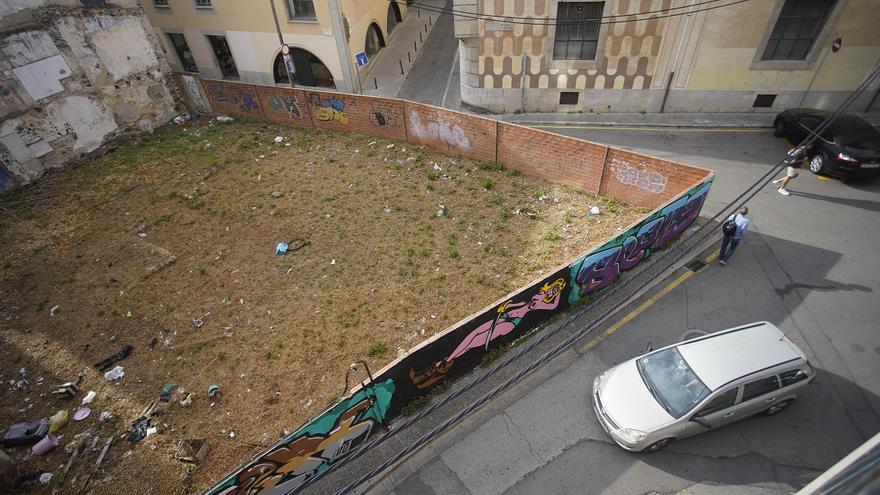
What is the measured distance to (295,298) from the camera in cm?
1127

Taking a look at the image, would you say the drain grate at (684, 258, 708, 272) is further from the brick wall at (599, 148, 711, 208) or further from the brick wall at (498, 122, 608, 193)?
the brick wall at (498, 122, 608, 193)

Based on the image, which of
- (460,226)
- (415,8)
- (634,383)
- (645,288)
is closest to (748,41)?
(645,288)

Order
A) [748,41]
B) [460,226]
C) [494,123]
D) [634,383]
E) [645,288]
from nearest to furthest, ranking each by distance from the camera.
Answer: [634,383] < [645,288] < [460,226] < [494,123] < [748,41]

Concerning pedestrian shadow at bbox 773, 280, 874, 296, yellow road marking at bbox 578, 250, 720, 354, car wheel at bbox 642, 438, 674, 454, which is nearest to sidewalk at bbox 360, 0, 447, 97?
yellow road marking at bbox 578, 250, 720, 354

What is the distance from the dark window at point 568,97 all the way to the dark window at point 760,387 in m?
15.1

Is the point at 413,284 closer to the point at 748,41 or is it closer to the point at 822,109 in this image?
the point at 748,41

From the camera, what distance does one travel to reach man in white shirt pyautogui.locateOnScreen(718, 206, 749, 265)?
10.6 m

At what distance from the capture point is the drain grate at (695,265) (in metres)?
11.3

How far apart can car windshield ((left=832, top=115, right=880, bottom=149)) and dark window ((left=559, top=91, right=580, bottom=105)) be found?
30.2ft

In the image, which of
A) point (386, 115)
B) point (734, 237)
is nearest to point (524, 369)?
point (734, 237)

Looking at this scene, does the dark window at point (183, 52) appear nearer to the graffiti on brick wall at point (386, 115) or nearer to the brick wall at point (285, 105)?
the brick wall at point (285, 105)

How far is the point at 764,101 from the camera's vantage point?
1812 centimetres

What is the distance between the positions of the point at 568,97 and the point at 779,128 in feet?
27.1

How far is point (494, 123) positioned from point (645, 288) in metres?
7.75
